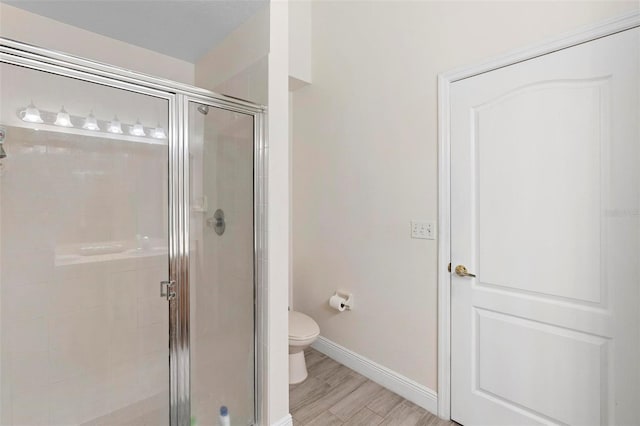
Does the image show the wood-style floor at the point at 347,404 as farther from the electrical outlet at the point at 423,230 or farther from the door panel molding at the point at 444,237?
the electrical outlet at the point at 423,230

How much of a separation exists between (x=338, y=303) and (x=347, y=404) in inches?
25.3

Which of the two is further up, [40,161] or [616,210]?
[40,161]

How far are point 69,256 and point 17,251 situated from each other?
0.19 m

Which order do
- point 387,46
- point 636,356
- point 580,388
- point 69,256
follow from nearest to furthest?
point 636,356, point 580,388, point 69,256, point 387,46

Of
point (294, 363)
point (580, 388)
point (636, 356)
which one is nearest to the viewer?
point (636, 356)

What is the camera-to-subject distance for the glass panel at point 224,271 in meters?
1.60

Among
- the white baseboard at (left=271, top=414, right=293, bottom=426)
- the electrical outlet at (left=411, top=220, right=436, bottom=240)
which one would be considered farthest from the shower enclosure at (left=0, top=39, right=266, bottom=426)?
the electrical outlet at (left=411, top=220, right=436, bottom=240)

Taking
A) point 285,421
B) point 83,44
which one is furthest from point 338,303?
point 83,44

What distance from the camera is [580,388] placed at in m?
1.36

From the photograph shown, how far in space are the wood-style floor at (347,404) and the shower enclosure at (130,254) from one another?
414 mm

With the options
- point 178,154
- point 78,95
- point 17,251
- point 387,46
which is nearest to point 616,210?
point 387,46

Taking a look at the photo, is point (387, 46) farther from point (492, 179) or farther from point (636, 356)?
point (636, 356)

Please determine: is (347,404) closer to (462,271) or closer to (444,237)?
(462,271)

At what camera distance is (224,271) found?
1703mm
